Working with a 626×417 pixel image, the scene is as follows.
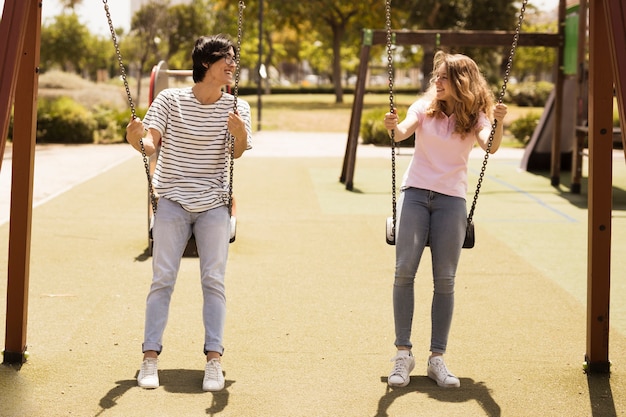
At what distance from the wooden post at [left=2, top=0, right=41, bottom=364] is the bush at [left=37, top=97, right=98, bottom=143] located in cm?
1747

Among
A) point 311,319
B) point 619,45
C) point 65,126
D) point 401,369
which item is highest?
point 619,45

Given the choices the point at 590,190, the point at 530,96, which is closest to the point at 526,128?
the point at 590,190

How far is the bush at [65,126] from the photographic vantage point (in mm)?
22203

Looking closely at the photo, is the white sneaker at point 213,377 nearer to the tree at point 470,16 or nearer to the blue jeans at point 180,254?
the blue jeans at point 180,254

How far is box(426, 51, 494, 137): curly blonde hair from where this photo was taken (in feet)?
15.6

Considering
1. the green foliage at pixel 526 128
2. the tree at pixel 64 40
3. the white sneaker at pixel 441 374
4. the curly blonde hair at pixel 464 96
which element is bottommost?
the white sneaker at pixel 441 374

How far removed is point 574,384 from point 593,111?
1329mm

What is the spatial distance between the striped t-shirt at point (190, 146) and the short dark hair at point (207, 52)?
13 cm

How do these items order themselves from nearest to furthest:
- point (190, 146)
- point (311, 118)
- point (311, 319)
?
point (190, 146)
point (311, 319)
point (311, 118)

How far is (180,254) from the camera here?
188 inches

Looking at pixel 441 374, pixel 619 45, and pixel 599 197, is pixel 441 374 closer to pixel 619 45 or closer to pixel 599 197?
pixel 599 197

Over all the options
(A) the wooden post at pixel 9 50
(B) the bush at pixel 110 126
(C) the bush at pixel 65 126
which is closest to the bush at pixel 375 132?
(B) the bush at pixel 110 126

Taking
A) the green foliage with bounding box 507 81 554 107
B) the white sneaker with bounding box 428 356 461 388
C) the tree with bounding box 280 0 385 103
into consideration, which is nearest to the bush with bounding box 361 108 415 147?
the white sneaker with bounding box 428 356 461 388

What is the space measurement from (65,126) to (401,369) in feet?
60.8
